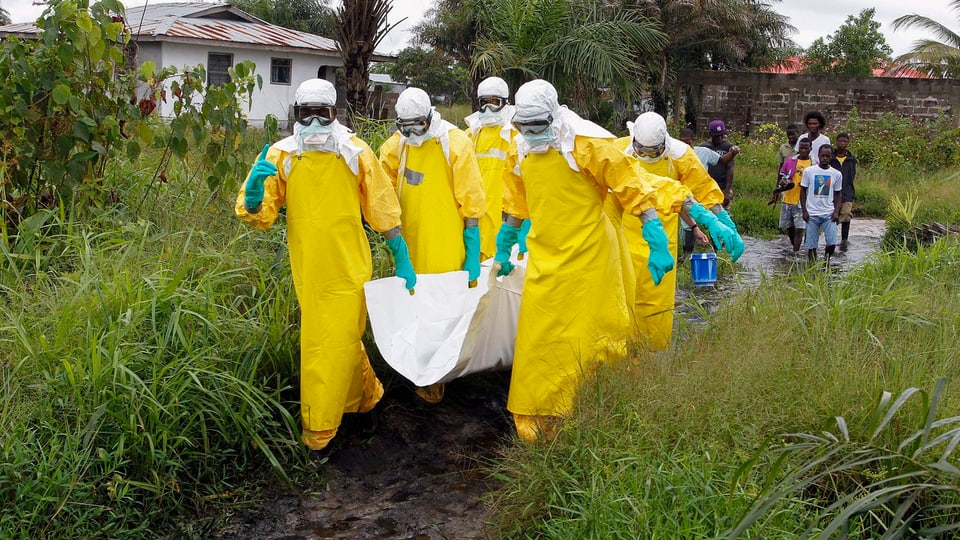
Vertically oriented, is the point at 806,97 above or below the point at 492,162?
above

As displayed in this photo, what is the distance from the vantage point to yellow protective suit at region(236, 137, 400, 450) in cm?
492

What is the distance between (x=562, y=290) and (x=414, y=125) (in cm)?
147

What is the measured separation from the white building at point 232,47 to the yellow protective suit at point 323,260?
1664 centimetres

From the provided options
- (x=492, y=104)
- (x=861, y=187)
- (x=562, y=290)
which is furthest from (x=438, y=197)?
(x=861, y=187)

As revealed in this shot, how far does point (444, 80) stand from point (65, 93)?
2087cm

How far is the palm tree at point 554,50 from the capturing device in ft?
45.1

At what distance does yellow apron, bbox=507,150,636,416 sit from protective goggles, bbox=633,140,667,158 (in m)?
1.16

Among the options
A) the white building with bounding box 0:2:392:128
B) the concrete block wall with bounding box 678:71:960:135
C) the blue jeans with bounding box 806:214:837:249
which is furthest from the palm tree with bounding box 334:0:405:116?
the concrete block wall with bounding box 678:71:960:135

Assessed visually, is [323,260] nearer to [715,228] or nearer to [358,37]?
[715,228]

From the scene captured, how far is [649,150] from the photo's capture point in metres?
6.10

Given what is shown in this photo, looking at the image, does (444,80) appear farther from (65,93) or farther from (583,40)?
(65,93)

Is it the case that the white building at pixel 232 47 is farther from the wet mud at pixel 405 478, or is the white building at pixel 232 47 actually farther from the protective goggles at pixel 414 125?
the wet mud at pixel 405 478

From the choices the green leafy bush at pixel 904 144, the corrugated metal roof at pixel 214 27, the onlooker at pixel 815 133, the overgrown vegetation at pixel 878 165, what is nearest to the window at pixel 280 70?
the corrugated metal roof at pixel 214 27

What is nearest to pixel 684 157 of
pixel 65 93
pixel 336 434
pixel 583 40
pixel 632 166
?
pixel 632 166
